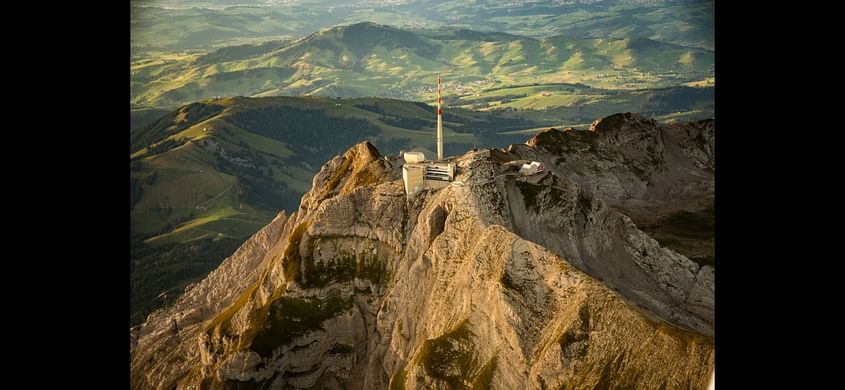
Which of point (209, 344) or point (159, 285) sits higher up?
point (209, 344)

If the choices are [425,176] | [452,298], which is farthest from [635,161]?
[452,298]

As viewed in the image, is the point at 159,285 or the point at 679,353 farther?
the point at 159,285

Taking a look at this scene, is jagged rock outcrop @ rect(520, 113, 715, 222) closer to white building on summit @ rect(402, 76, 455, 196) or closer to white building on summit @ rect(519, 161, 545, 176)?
white building on summit @ rect(519, 161, 545, 176)

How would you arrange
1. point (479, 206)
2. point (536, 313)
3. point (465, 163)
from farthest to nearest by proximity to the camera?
point (465, 163), point (479, 206), point (536, 313)

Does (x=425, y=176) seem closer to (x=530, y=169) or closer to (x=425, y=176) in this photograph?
(x=425, y=176)

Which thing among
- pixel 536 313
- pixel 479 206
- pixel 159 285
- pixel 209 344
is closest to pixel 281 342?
pixel 209 344

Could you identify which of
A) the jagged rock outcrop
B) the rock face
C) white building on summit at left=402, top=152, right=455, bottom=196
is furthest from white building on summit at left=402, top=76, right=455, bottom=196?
the jagged rock outcrop
